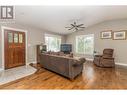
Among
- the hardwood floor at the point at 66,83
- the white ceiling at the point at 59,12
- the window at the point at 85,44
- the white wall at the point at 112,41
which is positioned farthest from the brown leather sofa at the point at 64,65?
the window at the point at 85,44

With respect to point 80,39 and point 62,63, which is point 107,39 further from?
point 62,63

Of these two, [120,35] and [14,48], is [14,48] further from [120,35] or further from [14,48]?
[120,35]

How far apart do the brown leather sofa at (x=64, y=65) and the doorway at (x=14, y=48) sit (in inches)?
60.5

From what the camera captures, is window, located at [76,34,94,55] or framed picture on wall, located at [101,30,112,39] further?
window, located at [76,34,94,55]

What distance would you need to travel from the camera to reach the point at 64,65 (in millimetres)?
3801

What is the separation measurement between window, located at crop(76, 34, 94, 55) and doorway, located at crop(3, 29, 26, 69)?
4.39 metres

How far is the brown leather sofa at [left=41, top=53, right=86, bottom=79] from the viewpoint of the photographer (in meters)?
3.58

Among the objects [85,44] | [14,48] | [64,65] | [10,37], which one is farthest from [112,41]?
[10,37]

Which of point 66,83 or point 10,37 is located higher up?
point 10,37

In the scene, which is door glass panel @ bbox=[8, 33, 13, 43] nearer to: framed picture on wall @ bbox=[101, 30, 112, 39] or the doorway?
the doorway

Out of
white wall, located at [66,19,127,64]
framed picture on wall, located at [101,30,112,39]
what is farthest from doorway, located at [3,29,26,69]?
framed picture on wall, located at [101,30,112,39]

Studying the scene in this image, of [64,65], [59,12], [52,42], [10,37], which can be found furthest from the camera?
[52,42]

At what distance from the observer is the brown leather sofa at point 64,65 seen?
3.58 meters

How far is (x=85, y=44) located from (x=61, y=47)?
188 centimetres
